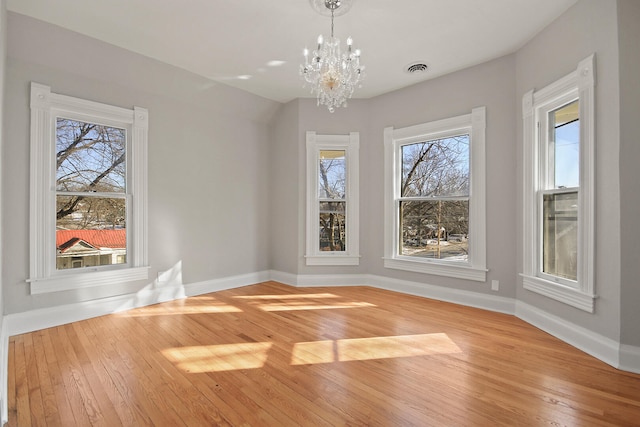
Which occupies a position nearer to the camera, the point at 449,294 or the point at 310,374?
the point at 310,374

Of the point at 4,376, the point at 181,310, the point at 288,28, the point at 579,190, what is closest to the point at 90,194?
the point at 181,310

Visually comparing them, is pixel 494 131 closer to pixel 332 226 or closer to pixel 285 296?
pixel 332 226

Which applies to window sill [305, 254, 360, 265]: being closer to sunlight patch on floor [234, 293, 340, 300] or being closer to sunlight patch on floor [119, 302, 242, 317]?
sunlight patch on floor [234, 293, 340, 300]

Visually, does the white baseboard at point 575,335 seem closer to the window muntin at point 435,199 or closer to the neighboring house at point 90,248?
the window muntin at point 435,199

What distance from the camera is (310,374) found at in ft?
7.34

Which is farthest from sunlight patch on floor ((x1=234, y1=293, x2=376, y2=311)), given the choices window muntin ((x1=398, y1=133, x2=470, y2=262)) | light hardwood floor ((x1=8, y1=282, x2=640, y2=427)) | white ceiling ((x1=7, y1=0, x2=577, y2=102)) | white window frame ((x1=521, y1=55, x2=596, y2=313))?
white ceiling ((x1=7, y1=0, x2=577, y2=102))

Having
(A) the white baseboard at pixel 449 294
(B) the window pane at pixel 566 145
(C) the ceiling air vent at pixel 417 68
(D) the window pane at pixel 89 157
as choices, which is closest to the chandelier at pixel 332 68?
(C) the ceiling air vent at pixel 417 68

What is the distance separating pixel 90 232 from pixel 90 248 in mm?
183

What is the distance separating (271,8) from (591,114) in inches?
111

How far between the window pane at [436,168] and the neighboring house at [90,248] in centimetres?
380

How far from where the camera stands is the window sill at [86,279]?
3154 millimetres

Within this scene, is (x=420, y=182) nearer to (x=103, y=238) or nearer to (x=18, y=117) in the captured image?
(x=103, y=238)

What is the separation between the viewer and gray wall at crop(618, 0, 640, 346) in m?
2.31

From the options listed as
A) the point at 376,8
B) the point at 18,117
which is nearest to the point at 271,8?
the point at 376,8
